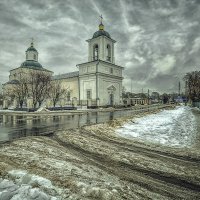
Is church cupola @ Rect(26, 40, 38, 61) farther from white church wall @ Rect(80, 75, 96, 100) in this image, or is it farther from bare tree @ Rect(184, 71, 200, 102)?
bare tree @ Rect(184, 71, 200, 102)

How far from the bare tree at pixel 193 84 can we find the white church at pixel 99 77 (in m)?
21.6

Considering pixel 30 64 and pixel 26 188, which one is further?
pixel 30 64

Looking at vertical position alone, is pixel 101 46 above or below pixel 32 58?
below

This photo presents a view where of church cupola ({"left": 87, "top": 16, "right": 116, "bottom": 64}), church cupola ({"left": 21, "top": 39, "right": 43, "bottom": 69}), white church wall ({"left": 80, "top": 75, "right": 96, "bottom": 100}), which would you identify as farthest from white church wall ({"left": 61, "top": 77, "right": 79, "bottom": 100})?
church cupola ({"left": 21, "top": 39, "right": 43, "bottom": 69})

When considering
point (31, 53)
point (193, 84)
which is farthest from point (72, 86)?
point (193, 84)

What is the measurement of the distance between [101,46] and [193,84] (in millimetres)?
29265

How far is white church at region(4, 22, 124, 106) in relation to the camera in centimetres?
4062

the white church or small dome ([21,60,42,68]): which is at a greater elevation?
small dome ([21,60,42,68])

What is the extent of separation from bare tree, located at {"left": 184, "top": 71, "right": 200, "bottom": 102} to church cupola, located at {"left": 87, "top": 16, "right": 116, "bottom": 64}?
24.7 m

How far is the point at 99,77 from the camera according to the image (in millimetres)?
40625

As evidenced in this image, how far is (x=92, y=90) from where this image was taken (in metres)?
41.5

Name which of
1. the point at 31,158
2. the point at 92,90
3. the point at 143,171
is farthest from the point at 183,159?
the point at 92,90

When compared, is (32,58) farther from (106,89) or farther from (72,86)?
(106,89)

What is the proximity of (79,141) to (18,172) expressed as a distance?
3496 mm
